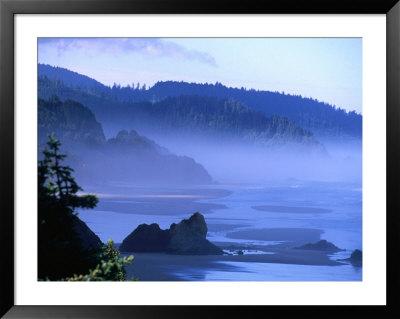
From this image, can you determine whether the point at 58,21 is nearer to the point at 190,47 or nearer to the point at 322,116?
the point at 190,47

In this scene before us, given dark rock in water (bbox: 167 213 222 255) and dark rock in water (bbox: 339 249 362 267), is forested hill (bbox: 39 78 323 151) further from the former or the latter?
dark rock in water (bbox: 339 249 362 267)

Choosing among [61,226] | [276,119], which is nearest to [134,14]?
[276,119]

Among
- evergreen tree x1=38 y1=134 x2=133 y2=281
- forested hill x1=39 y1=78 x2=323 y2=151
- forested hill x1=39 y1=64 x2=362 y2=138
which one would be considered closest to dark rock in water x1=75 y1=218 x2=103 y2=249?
evergreen tree x1=38 y1=134 x2=133 y2=281

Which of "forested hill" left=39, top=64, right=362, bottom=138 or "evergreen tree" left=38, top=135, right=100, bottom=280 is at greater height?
"forested hill" left=39, top=64, right=362, bottom=138

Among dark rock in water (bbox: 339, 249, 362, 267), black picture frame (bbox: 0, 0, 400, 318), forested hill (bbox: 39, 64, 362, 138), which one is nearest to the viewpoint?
black picture frame (bbox: 0, 0, 400, 318)

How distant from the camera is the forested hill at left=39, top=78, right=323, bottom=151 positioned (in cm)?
247

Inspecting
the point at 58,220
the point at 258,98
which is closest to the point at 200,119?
the point at 258,98

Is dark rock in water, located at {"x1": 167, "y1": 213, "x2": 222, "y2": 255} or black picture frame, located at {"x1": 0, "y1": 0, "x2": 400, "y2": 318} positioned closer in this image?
black picture frame, located at {"x1": 0, "y1": 0, "x2": 400, "y2": 318}

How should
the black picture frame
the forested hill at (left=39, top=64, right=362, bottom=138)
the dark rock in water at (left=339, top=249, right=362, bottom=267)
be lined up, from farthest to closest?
the forested hill at (left=39, top=64, right=362, bottom=138), the dark rock in water at (left=339, top=249, right=362, bottom=267), the black picture frame

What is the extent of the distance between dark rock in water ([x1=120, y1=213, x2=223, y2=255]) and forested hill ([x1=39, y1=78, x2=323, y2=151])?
445 mm

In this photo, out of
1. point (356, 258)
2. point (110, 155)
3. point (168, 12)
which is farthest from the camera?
point (110, 155)

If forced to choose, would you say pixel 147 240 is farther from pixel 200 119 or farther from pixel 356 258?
pixel 356 258

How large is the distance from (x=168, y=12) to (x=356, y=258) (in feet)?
4.65

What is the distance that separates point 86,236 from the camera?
7.80 ft
